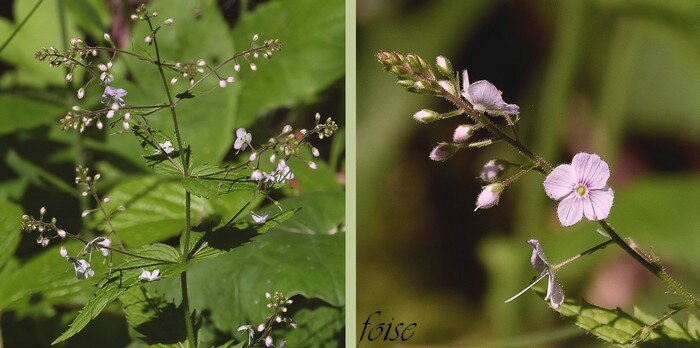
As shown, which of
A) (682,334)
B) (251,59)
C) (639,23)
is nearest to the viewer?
(682,334)

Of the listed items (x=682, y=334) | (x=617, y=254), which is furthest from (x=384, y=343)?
(x=682, y=334)

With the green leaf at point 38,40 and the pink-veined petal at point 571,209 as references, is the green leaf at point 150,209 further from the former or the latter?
the pink-veined petal at point 571,209

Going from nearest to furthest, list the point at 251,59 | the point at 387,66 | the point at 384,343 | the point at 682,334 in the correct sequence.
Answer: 1. the point at 387,66
2. the point at 682,334
3. the point at 384,343
4. the point at 251,59

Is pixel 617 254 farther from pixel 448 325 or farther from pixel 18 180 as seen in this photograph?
pixel 18 180

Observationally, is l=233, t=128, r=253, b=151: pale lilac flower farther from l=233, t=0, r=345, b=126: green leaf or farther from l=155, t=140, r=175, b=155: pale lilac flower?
l=233, t=0, r=345, b=126: green leaf

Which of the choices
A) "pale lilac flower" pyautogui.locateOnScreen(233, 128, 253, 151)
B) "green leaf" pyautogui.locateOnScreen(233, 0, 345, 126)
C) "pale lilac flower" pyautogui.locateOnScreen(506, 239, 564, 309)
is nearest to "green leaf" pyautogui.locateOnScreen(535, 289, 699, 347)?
"pale lilac flower" pyautogui.locateOnScreen(506, 239, 564, 309)

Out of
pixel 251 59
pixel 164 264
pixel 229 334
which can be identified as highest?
pixel 251 59

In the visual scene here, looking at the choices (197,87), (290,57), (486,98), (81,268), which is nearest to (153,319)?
(81,268)

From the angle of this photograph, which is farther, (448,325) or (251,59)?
(251,59)

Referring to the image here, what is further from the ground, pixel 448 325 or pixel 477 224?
pixel 477 224
